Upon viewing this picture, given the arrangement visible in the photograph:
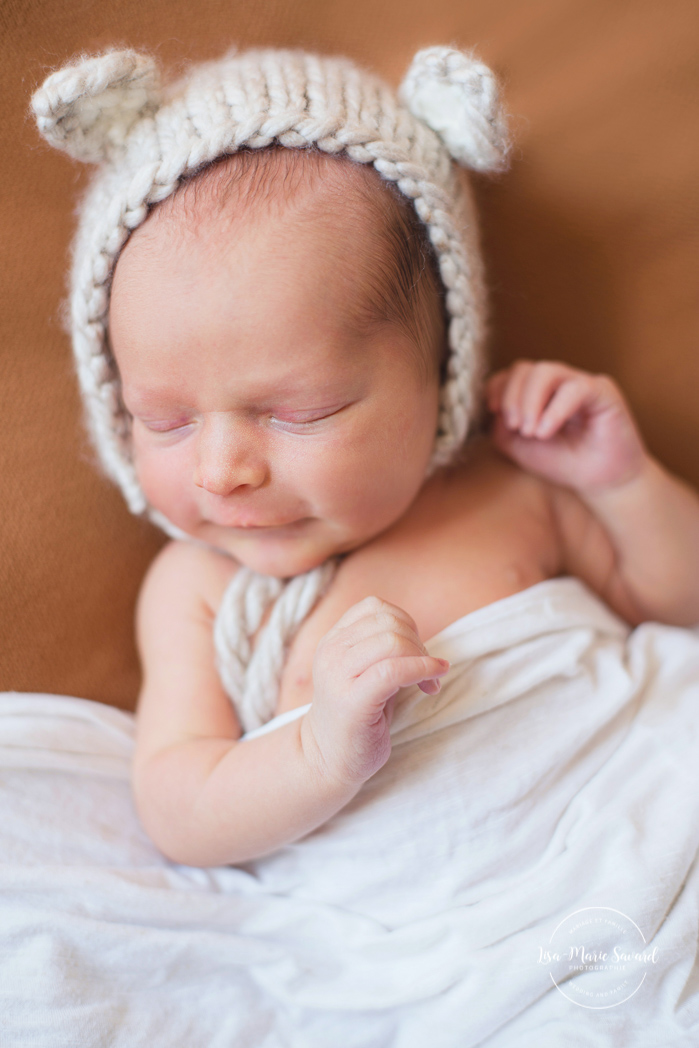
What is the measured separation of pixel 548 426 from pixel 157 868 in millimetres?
816

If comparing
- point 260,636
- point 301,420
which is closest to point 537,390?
point 301,420

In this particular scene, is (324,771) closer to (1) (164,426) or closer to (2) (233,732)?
(2) (233,732)

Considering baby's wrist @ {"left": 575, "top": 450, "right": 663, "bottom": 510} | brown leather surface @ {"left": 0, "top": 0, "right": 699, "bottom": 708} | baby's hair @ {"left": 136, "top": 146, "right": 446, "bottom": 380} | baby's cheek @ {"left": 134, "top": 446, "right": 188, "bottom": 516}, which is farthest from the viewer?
baby's wrist @ {"left": 575, "top": 450, "right": 663, "bottom": 510}

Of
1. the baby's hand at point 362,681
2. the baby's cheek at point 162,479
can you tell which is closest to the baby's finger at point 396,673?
the baby's hand at point 362,681

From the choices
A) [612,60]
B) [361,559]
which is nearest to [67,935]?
[361,559]

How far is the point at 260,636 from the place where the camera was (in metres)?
→ 1.13

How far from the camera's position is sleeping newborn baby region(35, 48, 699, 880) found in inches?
35.8

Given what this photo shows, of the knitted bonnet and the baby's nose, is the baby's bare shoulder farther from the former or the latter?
the baby's nose

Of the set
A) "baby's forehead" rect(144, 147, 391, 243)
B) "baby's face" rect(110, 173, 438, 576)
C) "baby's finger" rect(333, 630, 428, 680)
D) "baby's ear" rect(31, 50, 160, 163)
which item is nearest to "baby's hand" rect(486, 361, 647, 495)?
"baby's face" rect(110, 173, 438, 576)

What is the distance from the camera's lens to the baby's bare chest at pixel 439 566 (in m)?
1.12

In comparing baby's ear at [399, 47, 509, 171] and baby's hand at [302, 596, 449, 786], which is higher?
baby's ear at [399, 47, 509, 171]

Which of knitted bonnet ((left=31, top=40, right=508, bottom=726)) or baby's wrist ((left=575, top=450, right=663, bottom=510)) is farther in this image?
baby's wrist ((left=575, top=450, right=663, bottom=510))

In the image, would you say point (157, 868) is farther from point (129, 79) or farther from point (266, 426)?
point (129, 79)

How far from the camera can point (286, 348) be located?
2.99ft
